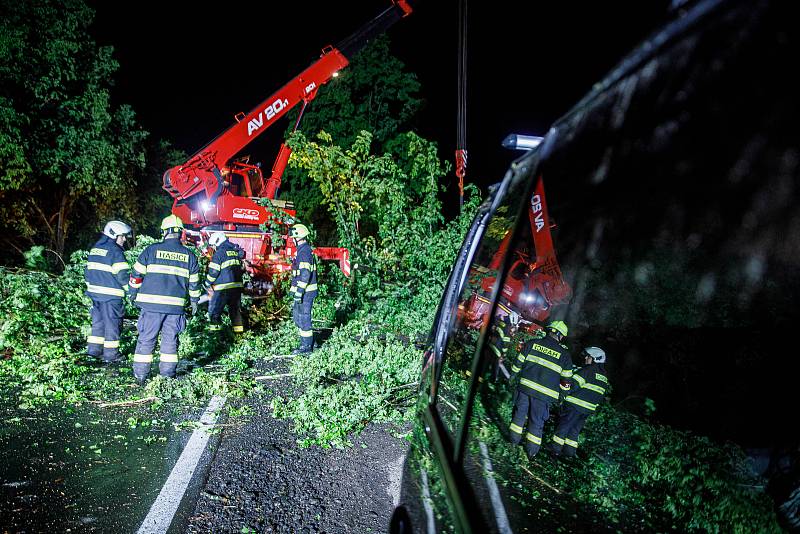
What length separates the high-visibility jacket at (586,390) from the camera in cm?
384

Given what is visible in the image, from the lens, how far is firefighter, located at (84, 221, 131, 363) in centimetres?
507

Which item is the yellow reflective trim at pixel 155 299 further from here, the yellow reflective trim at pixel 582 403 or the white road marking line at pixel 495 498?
the yellow reflective trim at pixel 582 403

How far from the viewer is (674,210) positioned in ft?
15.7

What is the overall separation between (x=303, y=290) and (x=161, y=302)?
1990 millimetres

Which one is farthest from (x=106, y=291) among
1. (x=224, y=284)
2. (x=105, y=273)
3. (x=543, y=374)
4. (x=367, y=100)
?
(x=367, y=100)

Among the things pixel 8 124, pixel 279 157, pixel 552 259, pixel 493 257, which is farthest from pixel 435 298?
pixel 8 124

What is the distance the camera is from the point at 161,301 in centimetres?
475

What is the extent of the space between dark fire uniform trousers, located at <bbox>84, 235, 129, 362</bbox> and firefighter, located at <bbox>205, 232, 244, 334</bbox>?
1.52 metres

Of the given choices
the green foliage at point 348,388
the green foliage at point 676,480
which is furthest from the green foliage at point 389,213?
the green foliage at point 676,480

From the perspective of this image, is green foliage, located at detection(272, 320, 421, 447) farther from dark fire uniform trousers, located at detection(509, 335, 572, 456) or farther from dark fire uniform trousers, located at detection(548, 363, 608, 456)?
dark fire uniform trousers, located at detection(548, 363, 608, 456)

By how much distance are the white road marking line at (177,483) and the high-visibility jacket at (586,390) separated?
352 centimetres

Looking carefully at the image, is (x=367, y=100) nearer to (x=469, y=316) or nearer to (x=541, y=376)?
(x=541, y=376)

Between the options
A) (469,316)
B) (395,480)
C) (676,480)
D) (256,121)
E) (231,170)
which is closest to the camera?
(469,316)

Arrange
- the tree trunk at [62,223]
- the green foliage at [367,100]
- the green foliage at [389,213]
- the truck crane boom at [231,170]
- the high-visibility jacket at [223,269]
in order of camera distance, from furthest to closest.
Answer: the green foliage at [367,100] < the tree trunk at [62,223] < the truck crane boom at [231,170] < the green foliage at [389,213] < the high-visibility jacket at [223,269]
